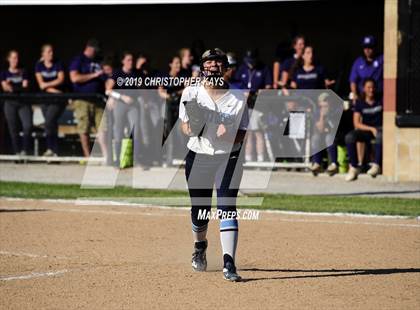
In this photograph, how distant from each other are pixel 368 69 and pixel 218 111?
28.4 feet

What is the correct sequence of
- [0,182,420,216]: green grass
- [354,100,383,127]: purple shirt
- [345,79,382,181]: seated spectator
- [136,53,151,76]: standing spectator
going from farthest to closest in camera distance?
[136,53,151,76]: standing spectator → [354,100,383,127]: purple shirt → [345,79,382,181]: seated spectator → [0,182,420,216]: green grass

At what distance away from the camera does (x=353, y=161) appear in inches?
643

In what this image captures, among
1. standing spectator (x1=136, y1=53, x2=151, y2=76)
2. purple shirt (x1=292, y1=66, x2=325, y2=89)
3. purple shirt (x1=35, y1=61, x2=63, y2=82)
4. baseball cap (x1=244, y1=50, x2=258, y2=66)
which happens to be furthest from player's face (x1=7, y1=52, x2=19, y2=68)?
purple shirt (x1=292, y1=66, x2=325, y2=89)

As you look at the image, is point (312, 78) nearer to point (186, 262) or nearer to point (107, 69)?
point (107, 69)

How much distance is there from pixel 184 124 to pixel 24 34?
15533 millimetres

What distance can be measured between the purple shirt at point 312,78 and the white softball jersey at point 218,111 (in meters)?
8.18

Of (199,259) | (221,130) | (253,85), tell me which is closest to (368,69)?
(253,85)

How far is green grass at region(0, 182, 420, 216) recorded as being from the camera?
13484 mm

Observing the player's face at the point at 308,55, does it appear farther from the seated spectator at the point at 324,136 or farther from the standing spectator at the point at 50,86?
the standing spectator at the point at 50,86

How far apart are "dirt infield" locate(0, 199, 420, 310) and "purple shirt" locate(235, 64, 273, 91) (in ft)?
15.3

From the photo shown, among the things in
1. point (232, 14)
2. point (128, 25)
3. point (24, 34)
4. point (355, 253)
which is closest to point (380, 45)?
point (232, 14)

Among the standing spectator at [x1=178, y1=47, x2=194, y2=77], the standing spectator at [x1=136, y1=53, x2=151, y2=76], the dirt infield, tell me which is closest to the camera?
the dirt infield

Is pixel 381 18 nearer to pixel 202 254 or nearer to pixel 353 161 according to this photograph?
pixel 353 161

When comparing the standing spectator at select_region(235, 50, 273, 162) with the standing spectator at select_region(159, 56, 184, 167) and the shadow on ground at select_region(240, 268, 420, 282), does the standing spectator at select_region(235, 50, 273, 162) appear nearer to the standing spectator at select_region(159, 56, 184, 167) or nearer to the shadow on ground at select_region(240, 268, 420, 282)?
the standing spectator at select_region(159, 56, 184, 167)
